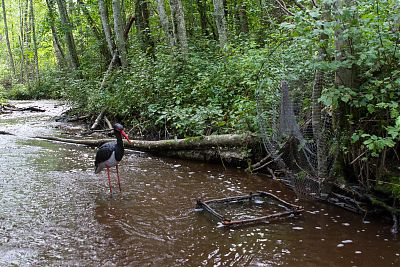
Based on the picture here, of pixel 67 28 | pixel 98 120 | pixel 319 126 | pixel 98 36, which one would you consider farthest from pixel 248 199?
pixel 67 28

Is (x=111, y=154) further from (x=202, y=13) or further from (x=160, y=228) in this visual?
(x=202, y=13)

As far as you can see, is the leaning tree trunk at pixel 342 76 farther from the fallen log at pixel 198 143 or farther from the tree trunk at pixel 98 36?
the tree trunk at pixel 98 36

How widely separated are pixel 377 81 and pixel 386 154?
1.02 m

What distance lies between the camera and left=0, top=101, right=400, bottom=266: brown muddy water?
4301 millimetres

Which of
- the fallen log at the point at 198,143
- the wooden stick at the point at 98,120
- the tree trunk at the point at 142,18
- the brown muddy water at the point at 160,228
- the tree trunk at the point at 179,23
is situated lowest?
the brown muddy water at the point at 160,228

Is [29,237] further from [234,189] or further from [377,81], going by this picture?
[377,81]

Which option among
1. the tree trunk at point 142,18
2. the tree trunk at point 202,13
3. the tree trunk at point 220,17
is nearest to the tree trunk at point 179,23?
the tree trunk at point 220,17

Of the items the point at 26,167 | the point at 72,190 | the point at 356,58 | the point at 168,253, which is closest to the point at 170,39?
the point at 26,167

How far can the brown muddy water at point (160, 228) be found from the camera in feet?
14.1

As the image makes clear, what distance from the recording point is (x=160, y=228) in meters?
5.13

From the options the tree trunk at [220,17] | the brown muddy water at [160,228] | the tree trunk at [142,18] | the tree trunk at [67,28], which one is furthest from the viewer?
the tree trunk at [67,28]

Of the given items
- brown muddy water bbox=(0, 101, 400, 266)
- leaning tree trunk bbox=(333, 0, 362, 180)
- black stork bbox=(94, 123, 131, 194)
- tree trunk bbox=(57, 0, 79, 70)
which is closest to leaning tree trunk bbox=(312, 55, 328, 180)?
leaning tree trunk bbox=(333, 0, 362, 180)

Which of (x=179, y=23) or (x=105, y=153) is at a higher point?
(x=179, y=23)

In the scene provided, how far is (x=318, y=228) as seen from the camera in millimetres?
5008
